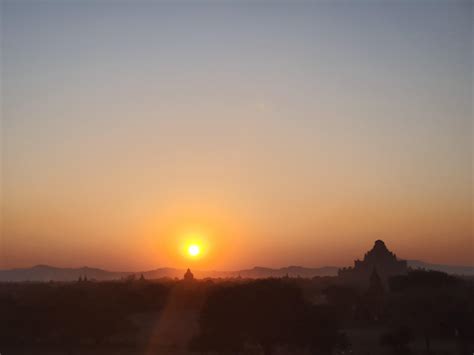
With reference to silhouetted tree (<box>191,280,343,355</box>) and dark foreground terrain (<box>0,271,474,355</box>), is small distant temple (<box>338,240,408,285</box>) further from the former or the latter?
silhouetted tree (<box>191,280,343,355</box>)

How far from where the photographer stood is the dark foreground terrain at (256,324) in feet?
129

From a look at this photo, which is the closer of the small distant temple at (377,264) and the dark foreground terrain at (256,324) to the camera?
the dark foreground terrain at (256,324)

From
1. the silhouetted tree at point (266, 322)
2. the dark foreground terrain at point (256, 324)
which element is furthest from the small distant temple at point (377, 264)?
the silhouetted tree at point (266, 322)

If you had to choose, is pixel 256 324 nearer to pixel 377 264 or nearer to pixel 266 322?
pixel 266 322

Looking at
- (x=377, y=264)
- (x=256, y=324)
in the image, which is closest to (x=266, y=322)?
(x=256, y=324)

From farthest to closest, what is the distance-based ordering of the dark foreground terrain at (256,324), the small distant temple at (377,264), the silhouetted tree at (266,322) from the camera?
the small distant temple at (377,264), the dark foreground terrain at (256,324), the silhouetted tree at (266,322)

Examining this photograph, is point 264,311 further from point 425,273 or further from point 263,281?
point 425,273

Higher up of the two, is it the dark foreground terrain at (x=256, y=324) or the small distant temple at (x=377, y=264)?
the small distant temple at (x=377, y=264)

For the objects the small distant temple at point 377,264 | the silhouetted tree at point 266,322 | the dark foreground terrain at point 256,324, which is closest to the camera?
the silhouetted tree at point 266,322

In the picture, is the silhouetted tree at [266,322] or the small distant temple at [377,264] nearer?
the silhouetted tree at [266,322]

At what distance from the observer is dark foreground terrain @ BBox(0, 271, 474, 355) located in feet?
129

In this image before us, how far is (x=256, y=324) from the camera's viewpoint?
39.0 metres

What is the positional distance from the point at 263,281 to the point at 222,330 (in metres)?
4.38

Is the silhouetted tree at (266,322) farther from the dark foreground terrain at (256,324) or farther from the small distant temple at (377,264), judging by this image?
the small distant temple at (377,264)
